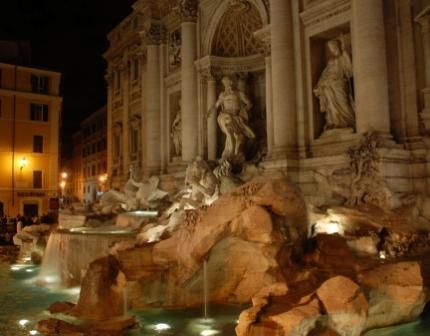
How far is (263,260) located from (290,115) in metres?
6.28

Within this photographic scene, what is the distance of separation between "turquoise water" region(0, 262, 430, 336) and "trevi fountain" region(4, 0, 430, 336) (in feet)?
0.17

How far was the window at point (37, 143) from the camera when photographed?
108ft

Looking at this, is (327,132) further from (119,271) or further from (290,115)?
(119,271)

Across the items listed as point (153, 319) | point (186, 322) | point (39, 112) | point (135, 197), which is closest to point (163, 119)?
point (135, 197)

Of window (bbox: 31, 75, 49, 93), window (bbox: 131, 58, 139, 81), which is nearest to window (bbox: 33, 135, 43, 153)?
window (bbox: 31, 75, 49, 93)

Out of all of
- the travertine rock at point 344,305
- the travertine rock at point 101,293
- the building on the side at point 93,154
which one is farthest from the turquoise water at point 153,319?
the building on the side at point 93,154

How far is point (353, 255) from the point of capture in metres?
8.83

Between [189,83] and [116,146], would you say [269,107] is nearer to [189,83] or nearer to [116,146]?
[189,83]

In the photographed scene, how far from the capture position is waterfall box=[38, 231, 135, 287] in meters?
11.5

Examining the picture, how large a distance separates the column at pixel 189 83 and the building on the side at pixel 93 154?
85.3 ft

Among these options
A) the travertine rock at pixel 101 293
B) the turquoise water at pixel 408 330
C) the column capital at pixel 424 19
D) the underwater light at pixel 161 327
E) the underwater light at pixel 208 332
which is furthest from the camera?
the column capital at pixel 424 19

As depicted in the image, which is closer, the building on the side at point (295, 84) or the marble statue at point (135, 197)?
the building on the side at point (295, 84)

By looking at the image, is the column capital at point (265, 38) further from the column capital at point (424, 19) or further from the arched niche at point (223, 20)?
the column capital at point (424, 19)

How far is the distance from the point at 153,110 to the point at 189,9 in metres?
5.03
